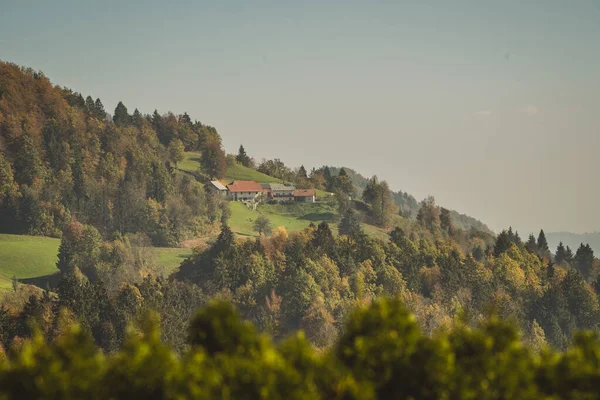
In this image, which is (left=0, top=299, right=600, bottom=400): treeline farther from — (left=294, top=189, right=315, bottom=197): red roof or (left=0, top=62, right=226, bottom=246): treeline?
(left=294, top=189, right=315, bottom=197): red roof

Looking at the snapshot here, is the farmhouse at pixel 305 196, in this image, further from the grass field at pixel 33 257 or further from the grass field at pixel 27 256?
the grass field at pixel 27 256

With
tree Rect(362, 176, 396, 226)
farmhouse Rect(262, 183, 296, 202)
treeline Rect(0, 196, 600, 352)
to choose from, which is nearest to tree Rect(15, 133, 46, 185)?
treeline Rect(0, 196, 600, 352)

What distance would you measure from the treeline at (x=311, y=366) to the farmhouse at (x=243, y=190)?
162357 mm

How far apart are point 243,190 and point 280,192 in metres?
11.0

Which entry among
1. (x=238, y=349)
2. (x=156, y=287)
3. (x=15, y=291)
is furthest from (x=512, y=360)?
(x=15, y=291)

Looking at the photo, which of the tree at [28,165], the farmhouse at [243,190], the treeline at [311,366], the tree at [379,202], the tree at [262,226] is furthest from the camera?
the farmhouse at [243,190]

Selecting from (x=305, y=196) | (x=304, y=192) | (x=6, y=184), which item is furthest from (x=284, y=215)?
(x=6, y=184)

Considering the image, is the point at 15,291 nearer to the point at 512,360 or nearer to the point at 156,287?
the point at 156,287

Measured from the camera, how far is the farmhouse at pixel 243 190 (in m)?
188

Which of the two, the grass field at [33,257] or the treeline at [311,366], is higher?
the treeline at [311,366]

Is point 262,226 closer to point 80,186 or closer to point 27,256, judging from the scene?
point 27,256

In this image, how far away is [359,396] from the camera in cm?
2389

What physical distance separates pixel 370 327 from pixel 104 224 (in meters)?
158

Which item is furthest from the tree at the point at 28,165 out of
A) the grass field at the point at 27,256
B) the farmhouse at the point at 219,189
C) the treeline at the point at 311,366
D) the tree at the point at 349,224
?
the treeline at the point at 311,366
